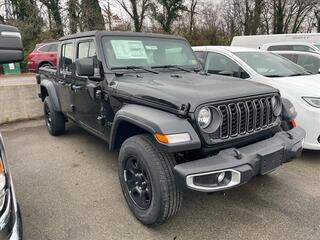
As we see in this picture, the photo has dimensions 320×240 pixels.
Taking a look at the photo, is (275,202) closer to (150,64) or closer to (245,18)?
(150,64)

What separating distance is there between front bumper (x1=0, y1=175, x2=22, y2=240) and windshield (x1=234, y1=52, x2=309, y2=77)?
4.28m

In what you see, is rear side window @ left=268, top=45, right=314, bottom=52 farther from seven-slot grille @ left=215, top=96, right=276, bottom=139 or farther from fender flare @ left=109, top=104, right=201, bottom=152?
fender flare @ left=109, top=104, right=201, bottom=152

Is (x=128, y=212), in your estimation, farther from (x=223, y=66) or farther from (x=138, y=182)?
(x=223, y=66)

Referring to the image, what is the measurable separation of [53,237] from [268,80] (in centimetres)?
384

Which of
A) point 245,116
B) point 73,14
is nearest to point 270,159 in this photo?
point 245,116

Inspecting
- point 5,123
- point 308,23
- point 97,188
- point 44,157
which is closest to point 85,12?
point 5,123

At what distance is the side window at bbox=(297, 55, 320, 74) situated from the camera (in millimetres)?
6785

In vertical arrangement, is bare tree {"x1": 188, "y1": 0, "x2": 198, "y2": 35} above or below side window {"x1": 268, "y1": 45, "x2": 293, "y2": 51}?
above

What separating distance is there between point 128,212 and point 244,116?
1.53 m

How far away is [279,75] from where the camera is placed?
496 centimetres

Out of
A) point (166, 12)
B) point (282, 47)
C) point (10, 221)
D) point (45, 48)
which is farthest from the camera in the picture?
point (166, 12)

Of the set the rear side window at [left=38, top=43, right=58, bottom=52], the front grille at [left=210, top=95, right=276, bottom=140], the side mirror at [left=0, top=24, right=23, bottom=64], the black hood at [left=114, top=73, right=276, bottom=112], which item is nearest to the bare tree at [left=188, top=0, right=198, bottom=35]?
the rear side window at [left=38, top=43, right=58, bottom=52]

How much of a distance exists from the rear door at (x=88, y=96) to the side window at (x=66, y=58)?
0.32 metres

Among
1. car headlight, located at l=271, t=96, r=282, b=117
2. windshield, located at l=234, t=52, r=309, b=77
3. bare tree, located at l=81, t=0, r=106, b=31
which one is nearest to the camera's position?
car headlight, located at l=271, t=96, r=282, b=117
